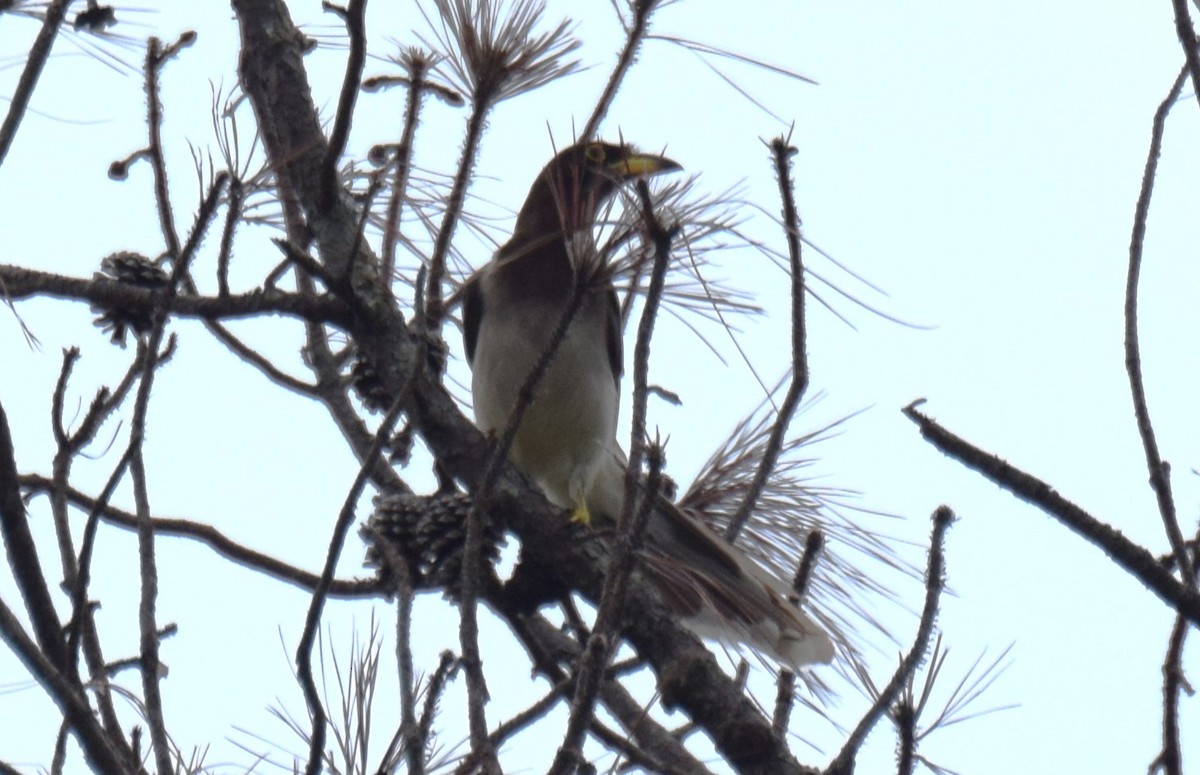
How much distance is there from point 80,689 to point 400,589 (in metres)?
0.57

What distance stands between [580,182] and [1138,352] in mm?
1012

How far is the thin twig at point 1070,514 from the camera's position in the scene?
174 centimetres

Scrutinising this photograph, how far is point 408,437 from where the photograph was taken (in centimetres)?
362

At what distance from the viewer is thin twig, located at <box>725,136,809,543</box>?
240 cm

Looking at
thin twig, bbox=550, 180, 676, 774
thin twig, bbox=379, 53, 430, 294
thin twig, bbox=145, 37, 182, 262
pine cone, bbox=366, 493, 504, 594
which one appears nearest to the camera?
thin twig, bbox=550, 180, 676, 774

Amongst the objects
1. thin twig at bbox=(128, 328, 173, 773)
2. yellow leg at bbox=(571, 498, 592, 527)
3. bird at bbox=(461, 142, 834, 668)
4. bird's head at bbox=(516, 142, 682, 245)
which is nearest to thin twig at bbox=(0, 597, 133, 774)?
thin twig at bbox=(128, 328, 173, 773)

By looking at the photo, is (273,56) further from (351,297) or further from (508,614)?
(508,614)

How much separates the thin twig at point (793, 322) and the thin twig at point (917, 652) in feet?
1.72

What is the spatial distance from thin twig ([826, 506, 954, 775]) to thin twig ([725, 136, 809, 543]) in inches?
20.7

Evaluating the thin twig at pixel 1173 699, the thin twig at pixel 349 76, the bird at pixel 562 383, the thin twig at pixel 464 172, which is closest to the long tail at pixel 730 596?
the bird at pixel 562 383

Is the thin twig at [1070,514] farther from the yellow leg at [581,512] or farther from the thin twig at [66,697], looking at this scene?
the yellow leg at [581,512]

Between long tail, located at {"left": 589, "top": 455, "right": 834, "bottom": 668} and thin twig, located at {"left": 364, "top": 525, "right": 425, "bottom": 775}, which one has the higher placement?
long tail, located at {"left": 589, "top": 455, "right": 834, "bottom": 668}

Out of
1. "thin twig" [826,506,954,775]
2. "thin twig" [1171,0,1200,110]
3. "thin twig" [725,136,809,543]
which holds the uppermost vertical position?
"thin twig" [725,136,809,543]

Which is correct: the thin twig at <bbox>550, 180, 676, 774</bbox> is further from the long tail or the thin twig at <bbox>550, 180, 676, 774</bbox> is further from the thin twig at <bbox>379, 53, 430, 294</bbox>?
the thin twig at <bbox>379, 53, 430, 294</bbox>
